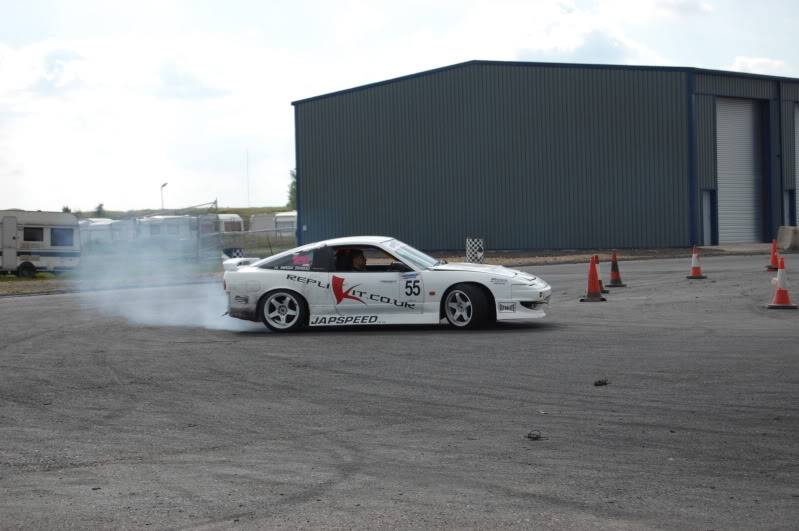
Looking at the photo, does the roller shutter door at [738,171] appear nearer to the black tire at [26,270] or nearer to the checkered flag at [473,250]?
the checkered flag at [473,250]

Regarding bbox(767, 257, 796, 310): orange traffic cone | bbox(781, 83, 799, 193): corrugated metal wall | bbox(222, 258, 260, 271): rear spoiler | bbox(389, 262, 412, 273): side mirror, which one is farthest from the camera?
bbox(781, 83, 799, 193): corrugated metal wall

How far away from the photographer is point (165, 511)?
5.11m

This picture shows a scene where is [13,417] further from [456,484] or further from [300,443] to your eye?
[456,484]

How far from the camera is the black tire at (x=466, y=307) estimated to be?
12898mm

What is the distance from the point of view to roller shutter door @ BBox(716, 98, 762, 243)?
4238cm

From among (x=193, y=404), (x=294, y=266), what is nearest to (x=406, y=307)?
(x=294, y=266)

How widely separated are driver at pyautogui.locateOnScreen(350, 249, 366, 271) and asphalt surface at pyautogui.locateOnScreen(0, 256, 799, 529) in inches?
34.7

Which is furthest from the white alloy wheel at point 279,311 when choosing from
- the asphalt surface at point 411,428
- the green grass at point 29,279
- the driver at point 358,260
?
the green grass at point 29,279

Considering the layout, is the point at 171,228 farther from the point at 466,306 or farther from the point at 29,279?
the point at 466,306

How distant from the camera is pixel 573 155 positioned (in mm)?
40594

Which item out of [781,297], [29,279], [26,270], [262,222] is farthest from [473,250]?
[262,222]

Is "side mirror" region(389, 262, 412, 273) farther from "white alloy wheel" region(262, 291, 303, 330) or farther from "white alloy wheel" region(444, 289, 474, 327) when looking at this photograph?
"white alloy wheel" region(262, 291, 303, 330)

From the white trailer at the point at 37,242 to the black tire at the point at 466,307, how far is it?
2481 cm

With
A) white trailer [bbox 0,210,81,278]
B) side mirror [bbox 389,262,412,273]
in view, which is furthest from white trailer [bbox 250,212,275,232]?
side mirror [bbox 389,262,412,273]
